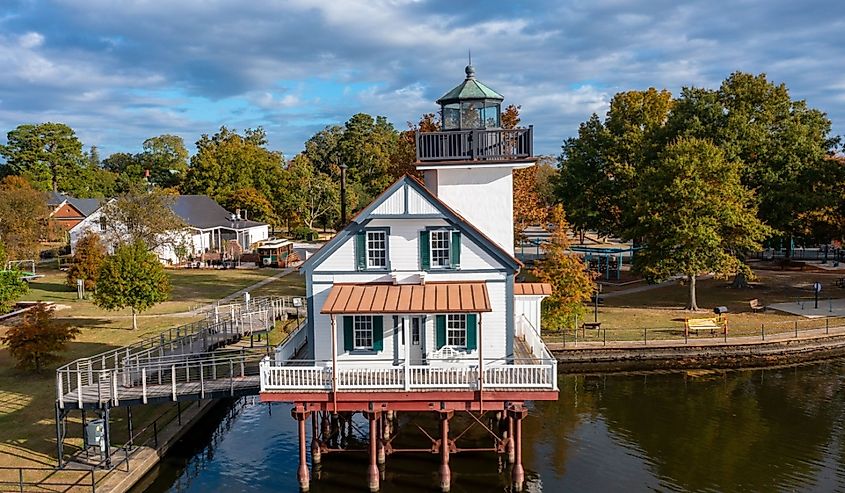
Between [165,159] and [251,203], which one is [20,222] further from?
[165,159]

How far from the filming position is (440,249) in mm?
20422

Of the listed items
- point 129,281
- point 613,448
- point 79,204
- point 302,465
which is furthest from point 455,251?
point 79,204

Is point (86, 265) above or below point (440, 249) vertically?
below

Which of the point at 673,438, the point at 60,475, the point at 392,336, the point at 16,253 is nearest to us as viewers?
the point at 60,475

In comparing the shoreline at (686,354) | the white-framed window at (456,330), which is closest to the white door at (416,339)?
the white-framed window at (456,330)

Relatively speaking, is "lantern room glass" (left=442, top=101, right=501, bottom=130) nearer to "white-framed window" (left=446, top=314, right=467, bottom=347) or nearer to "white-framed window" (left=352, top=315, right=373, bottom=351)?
"white-framed window" (left=446, top=314, right=467, bottom=347)

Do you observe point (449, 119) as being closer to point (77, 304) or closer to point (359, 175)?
point (77, 304)

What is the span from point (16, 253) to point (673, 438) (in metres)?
51.6

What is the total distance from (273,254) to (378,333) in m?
46.3

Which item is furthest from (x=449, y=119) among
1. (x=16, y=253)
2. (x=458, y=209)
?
(x=16, y=253)

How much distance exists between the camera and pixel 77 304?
142 ft

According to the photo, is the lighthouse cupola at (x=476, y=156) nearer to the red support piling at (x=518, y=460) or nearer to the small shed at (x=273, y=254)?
the red support piling at (x=518, y=460)

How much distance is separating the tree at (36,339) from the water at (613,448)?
7498 mm

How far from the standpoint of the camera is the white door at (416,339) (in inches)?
794
